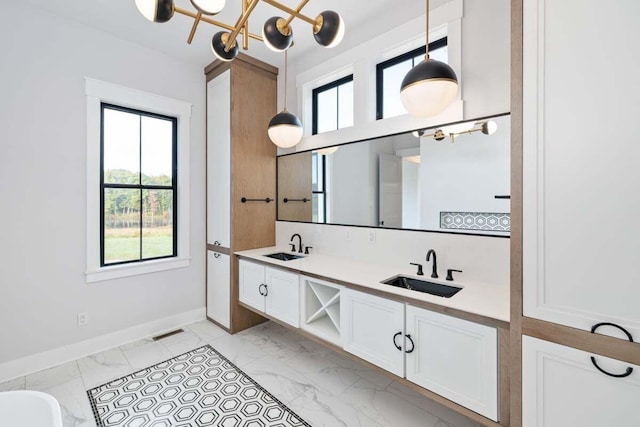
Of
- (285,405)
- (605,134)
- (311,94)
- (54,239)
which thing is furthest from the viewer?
(311,94)

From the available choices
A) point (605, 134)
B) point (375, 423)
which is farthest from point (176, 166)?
point (605, 134)

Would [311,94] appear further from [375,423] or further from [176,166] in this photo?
[375,423]

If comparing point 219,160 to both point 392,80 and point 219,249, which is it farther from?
point 392,80

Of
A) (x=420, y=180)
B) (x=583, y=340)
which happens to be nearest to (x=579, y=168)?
(x=583, y=340)

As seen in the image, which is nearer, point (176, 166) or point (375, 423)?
point (375, 423)

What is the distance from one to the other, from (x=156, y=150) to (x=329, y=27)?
256 cm

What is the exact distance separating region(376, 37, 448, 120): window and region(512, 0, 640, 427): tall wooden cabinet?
3.99ft

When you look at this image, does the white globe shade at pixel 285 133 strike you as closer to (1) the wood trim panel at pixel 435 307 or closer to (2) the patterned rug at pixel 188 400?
(1) the wood trim panel at pixel 435 307

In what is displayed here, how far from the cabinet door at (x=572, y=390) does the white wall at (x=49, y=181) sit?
10.6 feet

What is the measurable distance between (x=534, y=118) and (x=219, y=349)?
9.54ft

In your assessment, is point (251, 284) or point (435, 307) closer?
point (435, 307)

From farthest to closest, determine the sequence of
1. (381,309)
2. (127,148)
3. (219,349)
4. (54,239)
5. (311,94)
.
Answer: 1. (311,94)
2. (127,148)
3. (219,349)
4. (54,239)
5. (381,309)

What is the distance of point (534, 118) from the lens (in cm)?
117

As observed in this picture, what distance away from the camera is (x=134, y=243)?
2.95 metres
